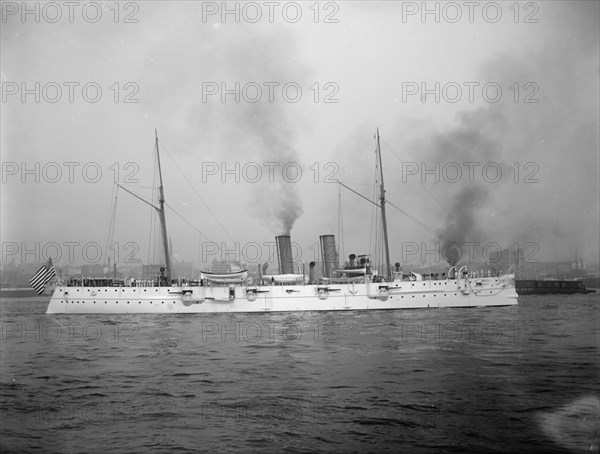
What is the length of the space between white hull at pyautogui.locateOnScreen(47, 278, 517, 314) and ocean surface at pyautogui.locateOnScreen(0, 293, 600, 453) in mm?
18143

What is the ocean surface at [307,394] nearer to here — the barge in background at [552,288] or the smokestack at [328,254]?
the smokestack at [328,254]

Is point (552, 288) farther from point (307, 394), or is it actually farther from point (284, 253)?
point (307, 394)

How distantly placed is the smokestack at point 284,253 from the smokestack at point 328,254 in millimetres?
3330

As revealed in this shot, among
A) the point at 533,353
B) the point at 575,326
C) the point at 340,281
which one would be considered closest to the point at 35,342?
the point at 533,353

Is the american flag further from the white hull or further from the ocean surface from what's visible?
the ocean surface

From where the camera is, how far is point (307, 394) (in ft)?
40.7

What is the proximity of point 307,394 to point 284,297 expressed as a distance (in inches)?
1200

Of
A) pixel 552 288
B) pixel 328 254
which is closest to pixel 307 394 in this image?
pixel 328 254

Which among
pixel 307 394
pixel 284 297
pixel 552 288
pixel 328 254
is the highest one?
pixel 328 254

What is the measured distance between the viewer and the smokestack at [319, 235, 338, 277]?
45.7 m

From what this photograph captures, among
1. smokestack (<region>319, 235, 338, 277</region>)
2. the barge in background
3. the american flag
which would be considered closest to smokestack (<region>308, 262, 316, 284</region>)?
smokestack (<region>319, 235, 338, 277</region>)

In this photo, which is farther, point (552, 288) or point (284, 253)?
point (552, 288)

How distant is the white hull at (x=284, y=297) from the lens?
42.7 meters

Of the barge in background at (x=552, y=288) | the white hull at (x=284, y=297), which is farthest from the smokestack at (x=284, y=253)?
the barge in background at (x=552, y=288)
